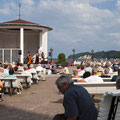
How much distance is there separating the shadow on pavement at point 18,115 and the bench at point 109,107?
3879mm

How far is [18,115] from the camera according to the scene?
7.07 metres

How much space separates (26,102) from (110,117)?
643 cm

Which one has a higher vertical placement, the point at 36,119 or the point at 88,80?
the point at 88,80

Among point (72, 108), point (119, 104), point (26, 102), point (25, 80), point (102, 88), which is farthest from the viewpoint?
point (25, 80)

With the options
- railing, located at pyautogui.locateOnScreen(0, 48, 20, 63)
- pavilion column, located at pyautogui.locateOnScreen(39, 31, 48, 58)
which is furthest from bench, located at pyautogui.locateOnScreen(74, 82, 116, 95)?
pavilion column, located at pyautogui.locateOnScreen(39, 31, 48, 58)

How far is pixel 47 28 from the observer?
3200cm

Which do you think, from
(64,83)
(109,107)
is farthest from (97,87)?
(109,107)

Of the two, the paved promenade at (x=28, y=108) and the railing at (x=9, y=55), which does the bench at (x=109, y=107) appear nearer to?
the paved promenade at (x=28, y=108)

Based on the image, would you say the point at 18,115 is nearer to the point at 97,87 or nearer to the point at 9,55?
the point at 97,87

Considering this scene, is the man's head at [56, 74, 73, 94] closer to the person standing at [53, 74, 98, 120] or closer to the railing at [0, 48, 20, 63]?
the person standing at [53, 74, 98, 120]

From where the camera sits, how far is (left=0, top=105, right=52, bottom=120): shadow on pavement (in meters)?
6.74

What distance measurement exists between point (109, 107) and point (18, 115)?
4.59 meters

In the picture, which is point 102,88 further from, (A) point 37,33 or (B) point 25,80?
(A) point 37,33

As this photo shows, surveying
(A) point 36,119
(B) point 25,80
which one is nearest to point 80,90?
(A) point 36,119
